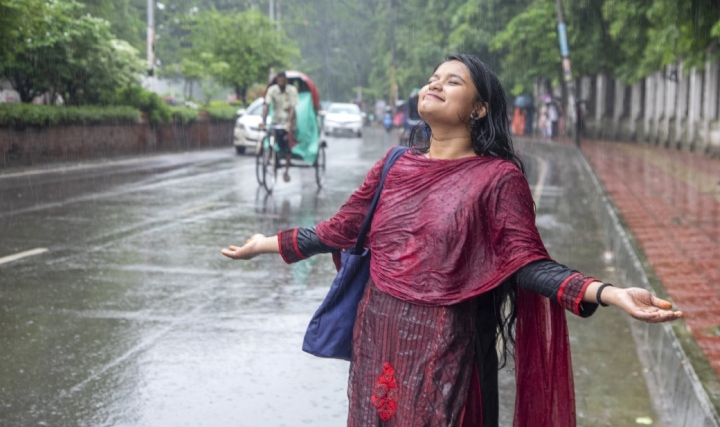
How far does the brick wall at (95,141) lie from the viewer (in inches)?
761

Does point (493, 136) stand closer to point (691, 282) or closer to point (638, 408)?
point (638, 408)

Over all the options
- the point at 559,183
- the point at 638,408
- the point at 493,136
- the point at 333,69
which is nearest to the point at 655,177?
the point at 559,183

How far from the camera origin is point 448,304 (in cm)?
284

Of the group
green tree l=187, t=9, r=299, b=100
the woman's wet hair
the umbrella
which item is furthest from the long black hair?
the umbrella

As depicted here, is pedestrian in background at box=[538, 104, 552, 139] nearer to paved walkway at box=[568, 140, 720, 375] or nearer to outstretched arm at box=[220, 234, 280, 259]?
paved walkway at box=[568, 140, 720, 375]

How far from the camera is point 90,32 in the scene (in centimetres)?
2291

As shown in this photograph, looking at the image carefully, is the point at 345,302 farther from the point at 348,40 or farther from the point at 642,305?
the point at 348,40

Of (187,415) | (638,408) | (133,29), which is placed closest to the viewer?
(187,415)

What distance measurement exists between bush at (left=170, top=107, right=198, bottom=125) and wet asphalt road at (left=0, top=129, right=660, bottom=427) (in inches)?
629

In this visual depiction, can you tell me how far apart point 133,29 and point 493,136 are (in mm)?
48006

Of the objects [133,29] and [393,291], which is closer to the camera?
[393,291]

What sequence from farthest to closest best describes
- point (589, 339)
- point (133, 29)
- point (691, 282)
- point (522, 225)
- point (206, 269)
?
point (133, 29) → point (206, 269) → point (691, 282) → point (589, 339) → point (522, 225)

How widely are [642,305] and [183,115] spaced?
2800 cm

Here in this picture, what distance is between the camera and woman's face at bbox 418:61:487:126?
2943 mm
